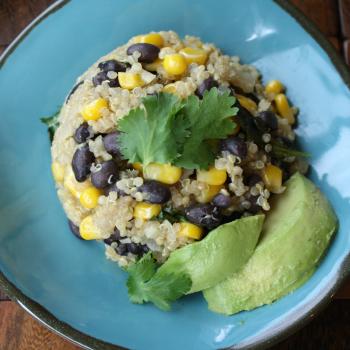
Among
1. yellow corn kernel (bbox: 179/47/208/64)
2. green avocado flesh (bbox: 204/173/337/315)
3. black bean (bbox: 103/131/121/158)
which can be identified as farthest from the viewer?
yellow corn kernel (bbox: 179/47/208/64)

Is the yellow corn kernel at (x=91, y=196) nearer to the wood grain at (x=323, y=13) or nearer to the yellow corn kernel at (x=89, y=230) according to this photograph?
the yellow corn kernel at (x=89, y=230)

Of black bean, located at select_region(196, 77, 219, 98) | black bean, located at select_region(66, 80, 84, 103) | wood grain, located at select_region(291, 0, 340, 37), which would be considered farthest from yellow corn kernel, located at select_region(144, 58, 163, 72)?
wood grain, located at select_region(291, 0, 340, 37)

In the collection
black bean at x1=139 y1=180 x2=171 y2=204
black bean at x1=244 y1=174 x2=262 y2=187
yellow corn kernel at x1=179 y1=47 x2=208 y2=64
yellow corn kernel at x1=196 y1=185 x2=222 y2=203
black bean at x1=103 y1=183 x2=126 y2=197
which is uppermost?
yellow corn kernel at x1=179 y1=47 x2=208 y2=64

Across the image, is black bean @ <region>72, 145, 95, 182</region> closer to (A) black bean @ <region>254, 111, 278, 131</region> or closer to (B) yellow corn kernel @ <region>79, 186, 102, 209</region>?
(B) yellow corn kernel @ <region>79, 186, 102, 209</region>

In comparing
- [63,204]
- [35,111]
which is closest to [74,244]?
[63,204]

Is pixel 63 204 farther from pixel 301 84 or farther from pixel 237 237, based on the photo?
pixel 301 84

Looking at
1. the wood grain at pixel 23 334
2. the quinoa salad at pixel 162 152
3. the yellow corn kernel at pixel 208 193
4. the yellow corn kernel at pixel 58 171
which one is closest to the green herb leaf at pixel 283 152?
the quinoa salad at pixel 162 152

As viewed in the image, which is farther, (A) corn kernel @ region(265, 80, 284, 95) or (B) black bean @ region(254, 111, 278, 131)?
(A) corn kernel @ region(265, 80, 284, 95)
